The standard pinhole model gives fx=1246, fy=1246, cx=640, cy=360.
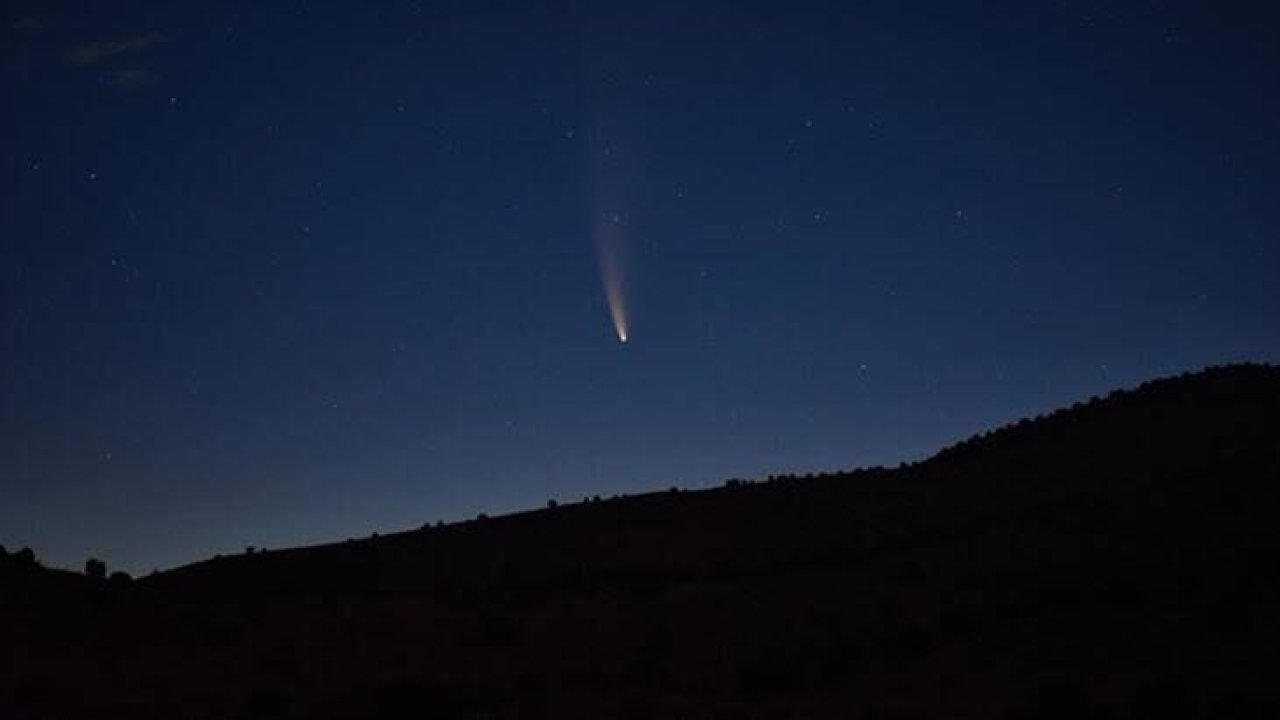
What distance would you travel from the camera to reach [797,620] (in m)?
30.1

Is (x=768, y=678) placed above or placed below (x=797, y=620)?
below

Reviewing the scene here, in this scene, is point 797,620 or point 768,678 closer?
point 768,678

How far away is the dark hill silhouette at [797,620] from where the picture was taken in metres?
23.1

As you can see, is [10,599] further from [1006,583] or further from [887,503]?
[887,503]

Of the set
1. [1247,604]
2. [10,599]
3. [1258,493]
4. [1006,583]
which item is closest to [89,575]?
[10,599]

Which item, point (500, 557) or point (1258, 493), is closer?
point (1258, 493)

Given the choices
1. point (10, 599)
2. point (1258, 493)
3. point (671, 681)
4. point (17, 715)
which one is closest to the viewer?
point (17, 715)

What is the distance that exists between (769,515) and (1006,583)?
1935 centimetres

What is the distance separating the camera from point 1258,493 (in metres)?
36.8

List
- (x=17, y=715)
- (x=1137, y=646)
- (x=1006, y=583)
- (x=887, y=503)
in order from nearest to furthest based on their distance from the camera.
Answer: (x=17, y=715), (x=1137, y=646), (x=1006, y=583), (x=887, y=503)

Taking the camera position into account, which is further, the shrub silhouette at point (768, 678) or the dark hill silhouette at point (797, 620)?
the shrub silhouette at point (768, 678)

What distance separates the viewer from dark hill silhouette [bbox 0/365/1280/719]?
23.1 meters

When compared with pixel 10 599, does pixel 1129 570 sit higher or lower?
lower

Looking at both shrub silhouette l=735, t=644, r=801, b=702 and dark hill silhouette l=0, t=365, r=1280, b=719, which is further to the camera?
shrub silhouette l=735, t=644, r=801, b=702
